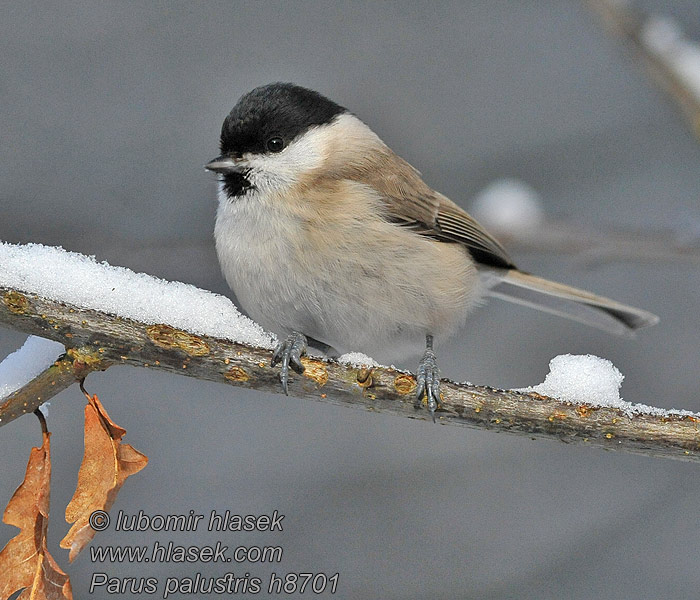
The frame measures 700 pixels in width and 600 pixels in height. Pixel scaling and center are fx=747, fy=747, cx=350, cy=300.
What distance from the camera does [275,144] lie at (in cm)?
255

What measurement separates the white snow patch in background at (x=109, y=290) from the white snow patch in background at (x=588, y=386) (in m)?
0.77

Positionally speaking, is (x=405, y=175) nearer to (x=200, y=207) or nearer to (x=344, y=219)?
(x=344, y=219)

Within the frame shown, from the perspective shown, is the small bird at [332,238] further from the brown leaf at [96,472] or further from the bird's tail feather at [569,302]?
the brown leaf at [96,472]

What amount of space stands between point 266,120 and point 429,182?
1.93 meters

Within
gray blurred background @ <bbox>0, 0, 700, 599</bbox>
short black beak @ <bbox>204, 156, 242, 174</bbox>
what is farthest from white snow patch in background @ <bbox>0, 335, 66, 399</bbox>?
→ gray blurred background @ <bbox>0, 0, 700, 599</bbox>

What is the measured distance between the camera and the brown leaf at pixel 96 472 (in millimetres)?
1419

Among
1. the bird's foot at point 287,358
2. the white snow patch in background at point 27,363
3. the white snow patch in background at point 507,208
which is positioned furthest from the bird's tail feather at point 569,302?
the white snow patch in background at point 27,363

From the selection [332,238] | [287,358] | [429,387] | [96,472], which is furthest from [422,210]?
[96,472]

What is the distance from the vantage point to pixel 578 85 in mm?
4793

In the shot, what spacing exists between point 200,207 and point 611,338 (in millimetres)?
2327

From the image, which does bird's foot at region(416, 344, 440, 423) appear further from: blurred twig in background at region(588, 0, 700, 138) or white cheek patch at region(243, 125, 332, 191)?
blurred twig in background at region(588, 0, 700, 138)

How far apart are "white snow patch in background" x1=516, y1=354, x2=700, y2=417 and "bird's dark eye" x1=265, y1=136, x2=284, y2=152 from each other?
121 centimetres

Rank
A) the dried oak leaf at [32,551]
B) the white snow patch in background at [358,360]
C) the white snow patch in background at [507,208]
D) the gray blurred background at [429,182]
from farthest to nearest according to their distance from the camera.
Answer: the gray blurred background at [429,182] → the white snow patch in background at [507,208] → the white snow patch in background at [358,360] → the dried oak leaf at [32,551]

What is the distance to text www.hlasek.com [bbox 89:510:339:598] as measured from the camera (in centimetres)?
282
